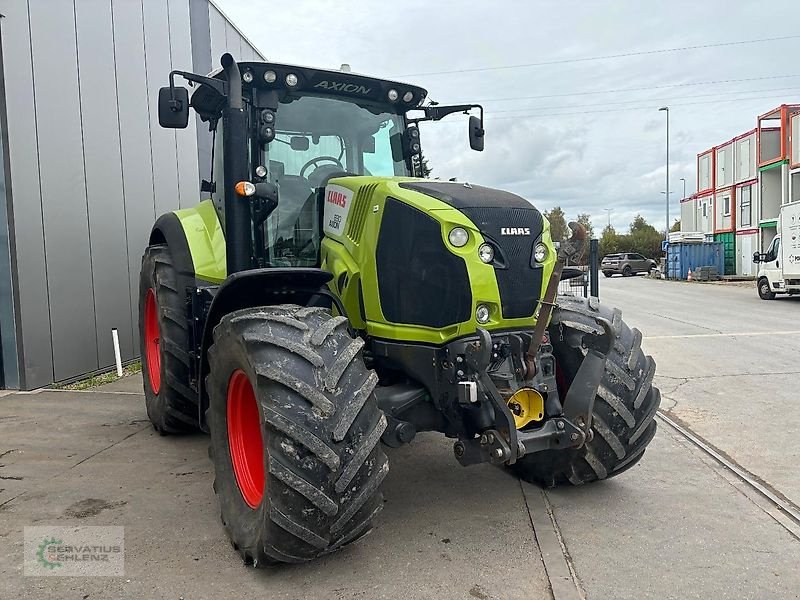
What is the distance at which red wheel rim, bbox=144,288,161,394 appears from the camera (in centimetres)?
611

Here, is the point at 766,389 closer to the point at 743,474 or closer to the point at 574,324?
the point at 743,474

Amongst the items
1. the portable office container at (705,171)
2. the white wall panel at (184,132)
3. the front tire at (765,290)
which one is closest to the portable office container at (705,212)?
the portable office container at (705,171)

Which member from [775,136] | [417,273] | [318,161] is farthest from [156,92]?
[775,136]

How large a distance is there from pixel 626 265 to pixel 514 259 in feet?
143

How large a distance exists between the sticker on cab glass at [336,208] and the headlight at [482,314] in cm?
110

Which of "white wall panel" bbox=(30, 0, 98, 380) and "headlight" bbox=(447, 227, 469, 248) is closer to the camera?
"headlight" bbox=(447, 227, 469, 248)

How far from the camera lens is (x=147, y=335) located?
6.32 metres

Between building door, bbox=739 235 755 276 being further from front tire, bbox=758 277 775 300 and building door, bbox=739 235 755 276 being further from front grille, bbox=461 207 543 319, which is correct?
front grille, bbox=461 207 543 319

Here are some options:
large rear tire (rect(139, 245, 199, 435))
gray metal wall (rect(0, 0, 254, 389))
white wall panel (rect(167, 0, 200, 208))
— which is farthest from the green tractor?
white wall panel (rect(167, 0, 200, 208))

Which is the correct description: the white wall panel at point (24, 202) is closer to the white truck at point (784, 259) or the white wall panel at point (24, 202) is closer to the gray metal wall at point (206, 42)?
the gray metal wall at point (206, 42)

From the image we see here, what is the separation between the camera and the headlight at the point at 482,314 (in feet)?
11.1

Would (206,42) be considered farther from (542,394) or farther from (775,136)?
(775,136)

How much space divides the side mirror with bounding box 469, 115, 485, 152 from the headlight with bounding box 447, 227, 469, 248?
1999 mm

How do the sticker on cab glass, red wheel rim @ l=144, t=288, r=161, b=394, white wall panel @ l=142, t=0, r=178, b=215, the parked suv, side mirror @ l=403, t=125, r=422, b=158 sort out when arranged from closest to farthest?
the sticker on cab glass → side mirror @ l=403, t=125, r=422, b=158 → red wheel rim @ l=144, t=288, r=161, b=394 → white wall panel @ l=142, t=0, r=178, b=215 → the parked suv
